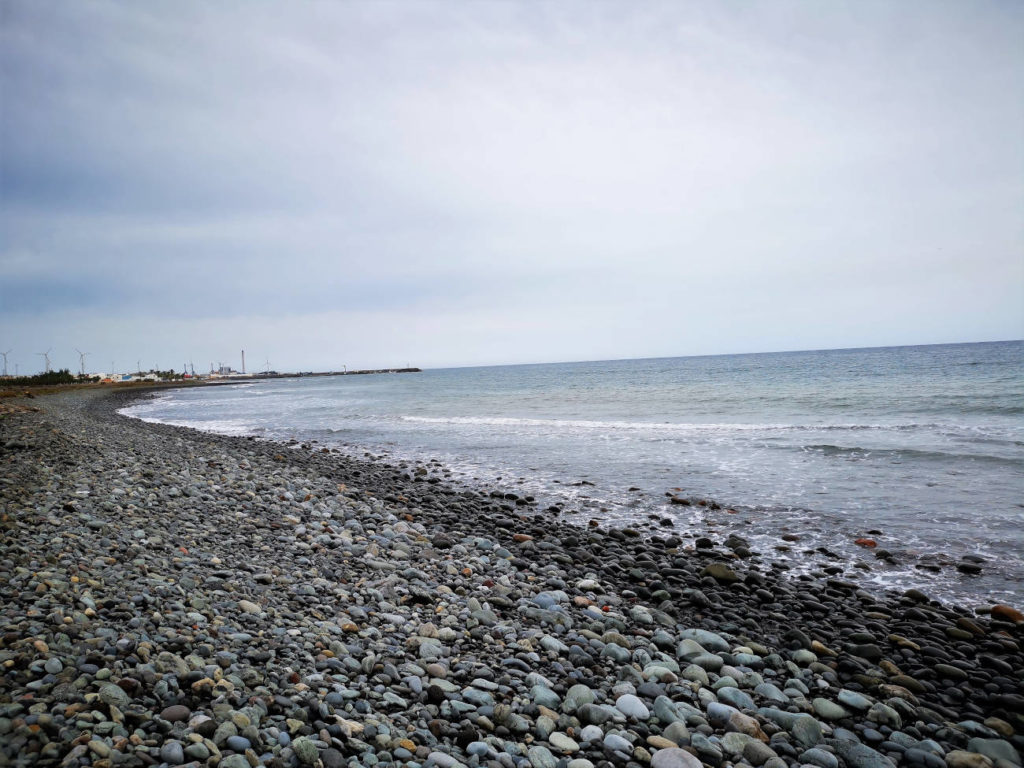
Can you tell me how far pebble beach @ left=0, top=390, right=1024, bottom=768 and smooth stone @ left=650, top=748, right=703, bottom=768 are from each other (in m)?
0.01

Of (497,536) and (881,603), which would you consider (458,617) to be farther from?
(881,603)

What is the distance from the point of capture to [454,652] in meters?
4.66

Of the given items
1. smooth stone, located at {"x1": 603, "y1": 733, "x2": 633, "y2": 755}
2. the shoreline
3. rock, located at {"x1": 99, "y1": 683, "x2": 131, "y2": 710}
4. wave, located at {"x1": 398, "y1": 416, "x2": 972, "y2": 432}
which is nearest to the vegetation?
wave, located at {"x1": 398, "y1": 416, "x2": 972, "y2": 432}

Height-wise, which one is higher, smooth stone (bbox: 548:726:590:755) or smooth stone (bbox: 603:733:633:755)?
smooth stone (bbox: 548:726:590:755)

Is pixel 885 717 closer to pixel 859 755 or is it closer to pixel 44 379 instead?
pixel 859 755

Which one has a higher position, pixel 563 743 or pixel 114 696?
pixel 114 696

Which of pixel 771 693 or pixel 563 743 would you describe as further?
pixel 771 693

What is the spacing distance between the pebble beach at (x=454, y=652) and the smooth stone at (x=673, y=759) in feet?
0.05

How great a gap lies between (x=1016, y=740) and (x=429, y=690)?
4510mm

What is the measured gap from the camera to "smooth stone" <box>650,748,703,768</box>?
3.33 meters

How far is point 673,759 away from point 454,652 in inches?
81.2

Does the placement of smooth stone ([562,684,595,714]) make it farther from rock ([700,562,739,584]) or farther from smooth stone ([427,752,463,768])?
rock ([700,562,739,584])

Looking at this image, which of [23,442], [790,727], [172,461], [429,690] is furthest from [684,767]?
[23,442]

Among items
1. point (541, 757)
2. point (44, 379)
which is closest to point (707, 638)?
point (541, 757)
